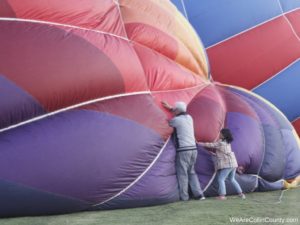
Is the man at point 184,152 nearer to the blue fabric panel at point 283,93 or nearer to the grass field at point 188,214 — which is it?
the grass field at point 188,214

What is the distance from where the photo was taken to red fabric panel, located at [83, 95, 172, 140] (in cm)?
543

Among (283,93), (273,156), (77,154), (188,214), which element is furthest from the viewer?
(283,93)

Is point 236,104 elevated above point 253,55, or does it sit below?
below

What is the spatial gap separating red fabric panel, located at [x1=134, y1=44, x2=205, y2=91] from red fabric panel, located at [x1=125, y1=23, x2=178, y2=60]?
4.1 inches

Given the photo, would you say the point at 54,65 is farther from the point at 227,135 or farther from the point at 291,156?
the point at 291,156

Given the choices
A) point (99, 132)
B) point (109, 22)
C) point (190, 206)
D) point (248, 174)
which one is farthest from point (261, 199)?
point (109, 22)

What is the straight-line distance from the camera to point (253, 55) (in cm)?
922

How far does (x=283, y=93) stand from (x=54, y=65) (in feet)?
16.2

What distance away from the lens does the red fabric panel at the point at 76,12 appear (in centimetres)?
541

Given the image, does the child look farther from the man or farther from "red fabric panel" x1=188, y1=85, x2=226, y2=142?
the man

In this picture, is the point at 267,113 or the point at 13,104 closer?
the point at 13,104

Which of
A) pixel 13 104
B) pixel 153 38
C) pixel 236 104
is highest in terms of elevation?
pixel 153 38

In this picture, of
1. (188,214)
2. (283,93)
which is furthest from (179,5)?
(188,214)

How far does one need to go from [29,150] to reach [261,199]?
255 cm
